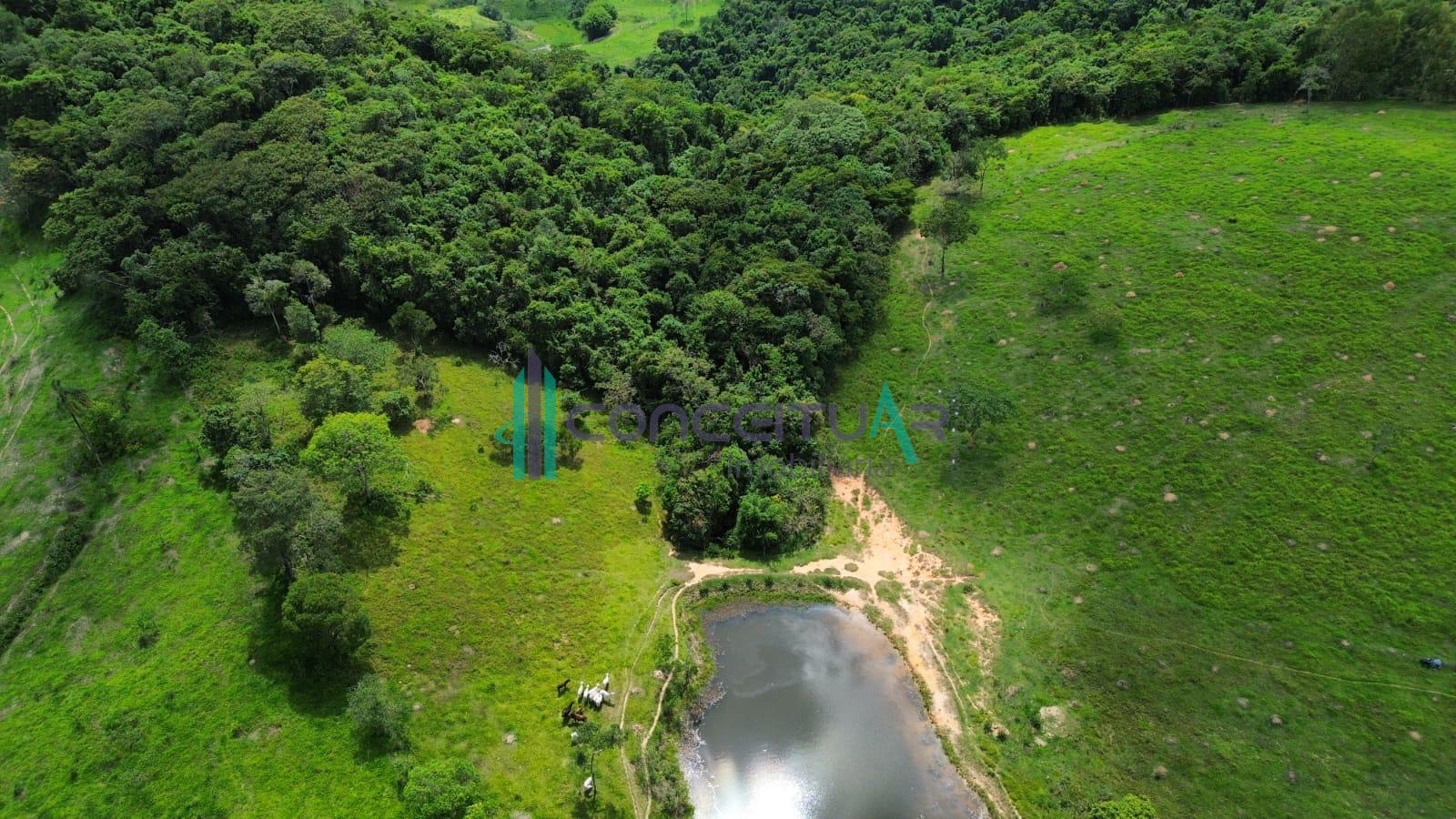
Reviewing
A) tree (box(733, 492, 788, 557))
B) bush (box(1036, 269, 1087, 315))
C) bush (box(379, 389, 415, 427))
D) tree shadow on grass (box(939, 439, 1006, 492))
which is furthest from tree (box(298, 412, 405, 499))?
bush (box(1036, 269, 1087, 315))

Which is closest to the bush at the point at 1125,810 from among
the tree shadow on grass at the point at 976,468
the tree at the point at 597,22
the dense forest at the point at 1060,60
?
the tree shadow on grass at the point at 976,468

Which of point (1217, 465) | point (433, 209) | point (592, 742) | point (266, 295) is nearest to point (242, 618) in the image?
point (592, 742)

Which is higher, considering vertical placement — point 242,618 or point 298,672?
point 242,618

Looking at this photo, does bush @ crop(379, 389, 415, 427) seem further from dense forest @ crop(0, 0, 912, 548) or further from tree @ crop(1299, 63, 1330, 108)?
tree @ crop(1299, 63, 1330, 108)

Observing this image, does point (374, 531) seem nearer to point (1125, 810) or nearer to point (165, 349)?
point (165, 349)

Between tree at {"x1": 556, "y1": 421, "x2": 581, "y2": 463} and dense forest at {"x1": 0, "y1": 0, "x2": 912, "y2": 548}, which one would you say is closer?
tree at {"x1": 556, "y1": 421, "x2": 581, "y2": 463}

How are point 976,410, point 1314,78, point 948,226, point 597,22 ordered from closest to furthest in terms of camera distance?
point 976,410 < point 948,226 < point 1314,78 < point 597,22

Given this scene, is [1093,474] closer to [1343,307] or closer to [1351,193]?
[1343,307]
